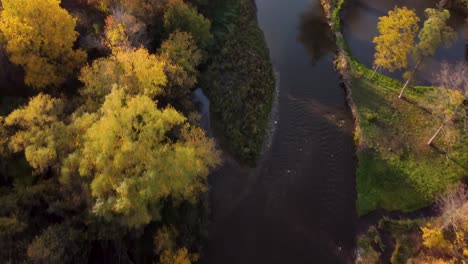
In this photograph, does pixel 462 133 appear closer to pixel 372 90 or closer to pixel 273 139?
pixel 372 90

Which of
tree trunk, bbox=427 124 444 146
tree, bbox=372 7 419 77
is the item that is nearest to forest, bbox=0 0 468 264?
tree, bbox=372 7 419 77

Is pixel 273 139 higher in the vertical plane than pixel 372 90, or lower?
lower

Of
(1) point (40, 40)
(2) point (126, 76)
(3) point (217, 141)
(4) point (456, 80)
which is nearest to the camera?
(2) point (126, 76)

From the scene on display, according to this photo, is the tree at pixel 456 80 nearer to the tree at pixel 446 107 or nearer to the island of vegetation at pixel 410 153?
the island of vegetation at pixel 410 153

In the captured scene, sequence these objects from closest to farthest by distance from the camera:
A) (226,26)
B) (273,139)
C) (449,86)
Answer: (273,139) → (449,86) → (226,26)

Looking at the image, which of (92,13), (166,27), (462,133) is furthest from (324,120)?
(92,13)

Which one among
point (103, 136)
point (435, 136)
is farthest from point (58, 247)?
point (435, 136)

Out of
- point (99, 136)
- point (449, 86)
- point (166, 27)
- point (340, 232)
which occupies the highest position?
point (449, 86)

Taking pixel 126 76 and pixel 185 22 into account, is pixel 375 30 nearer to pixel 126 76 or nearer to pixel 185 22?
pixel 185 22

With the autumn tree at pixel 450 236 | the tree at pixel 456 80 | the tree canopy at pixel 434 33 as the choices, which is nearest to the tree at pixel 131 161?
the autumn tree at pixel 450 236
